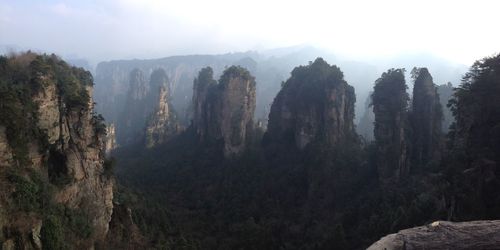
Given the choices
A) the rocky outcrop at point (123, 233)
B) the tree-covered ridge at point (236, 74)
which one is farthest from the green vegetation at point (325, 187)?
the tree-covered ridge at point (236, 74)

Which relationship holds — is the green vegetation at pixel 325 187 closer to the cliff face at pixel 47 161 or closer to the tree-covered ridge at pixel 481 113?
the tree-covered ridge at pixel 481 113

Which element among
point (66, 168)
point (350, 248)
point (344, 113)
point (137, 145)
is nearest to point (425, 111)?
point (344, 113)

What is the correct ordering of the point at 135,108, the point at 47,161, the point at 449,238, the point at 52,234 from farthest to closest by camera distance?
the point at 135,108 → the point at 47,161 → the point at 52,234 → the point at 449,238

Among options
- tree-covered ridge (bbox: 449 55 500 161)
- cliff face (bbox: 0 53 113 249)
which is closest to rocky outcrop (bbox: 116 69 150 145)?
cliff face (bbox: 0 53 113 249)

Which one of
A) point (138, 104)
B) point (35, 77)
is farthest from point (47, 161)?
point (138, 104)

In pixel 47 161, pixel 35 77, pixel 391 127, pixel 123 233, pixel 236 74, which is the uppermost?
pixel 236 74

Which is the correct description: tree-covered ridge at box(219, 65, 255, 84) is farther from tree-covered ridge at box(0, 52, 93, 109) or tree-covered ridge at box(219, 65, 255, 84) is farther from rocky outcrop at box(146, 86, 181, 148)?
tree-covered ridge at box(0, 52, 93, 109)

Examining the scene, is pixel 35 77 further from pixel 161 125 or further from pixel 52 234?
pixel 161 125
